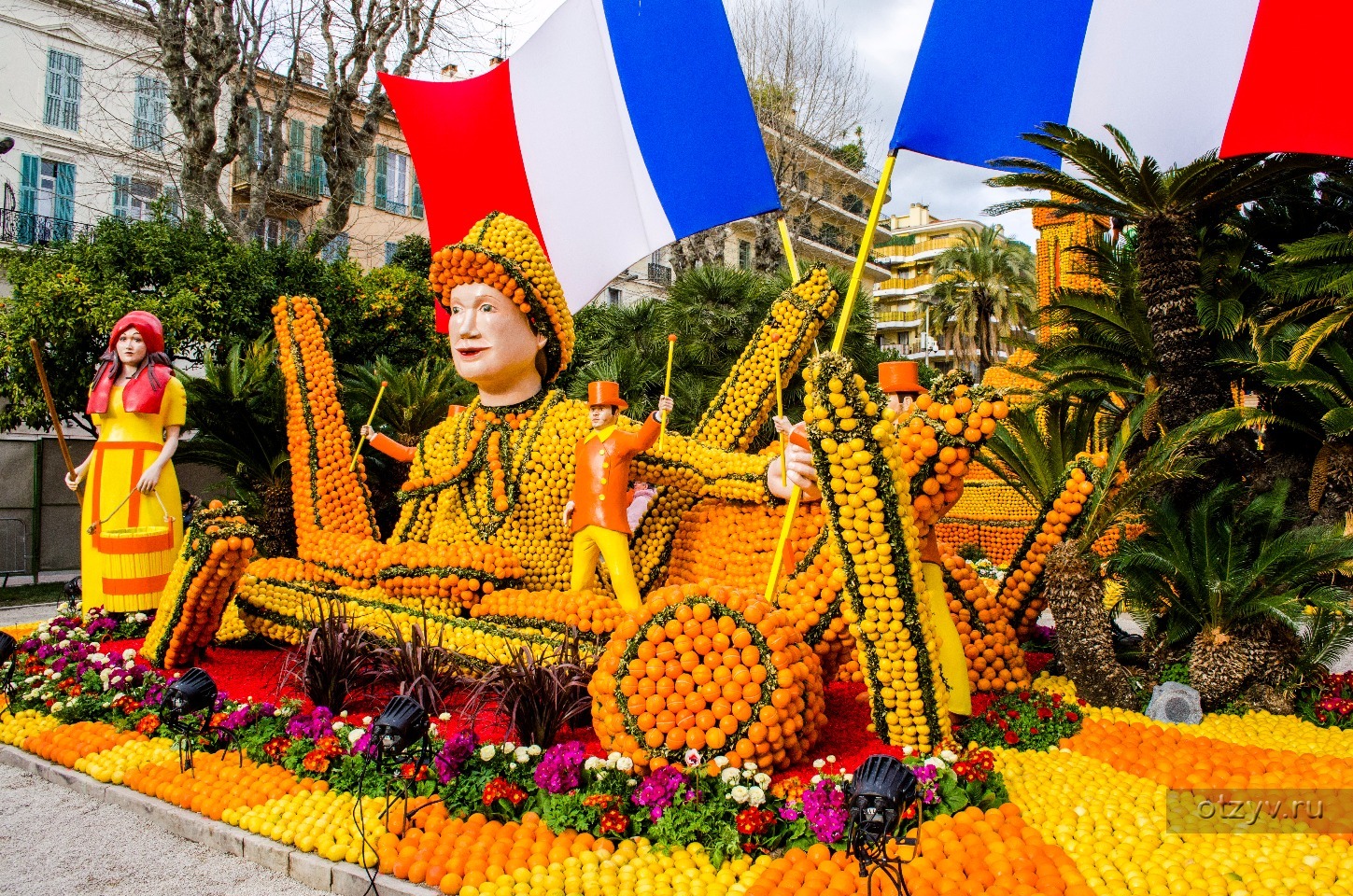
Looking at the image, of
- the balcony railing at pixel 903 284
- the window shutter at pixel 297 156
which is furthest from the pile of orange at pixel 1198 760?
the balcony railing at pixel 903 284

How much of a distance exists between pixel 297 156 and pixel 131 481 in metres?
21.5

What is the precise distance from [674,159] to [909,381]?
289 centimetres

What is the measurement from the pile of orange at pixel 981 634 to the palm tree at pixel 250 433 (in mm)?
7785

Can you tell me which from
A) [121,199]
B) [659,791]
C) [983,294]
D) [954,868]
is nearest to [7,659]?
[659,791]

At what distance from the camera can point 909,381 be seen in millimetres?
5812

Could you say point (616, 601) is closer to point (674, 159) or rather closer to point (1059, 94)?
point (674, 159)

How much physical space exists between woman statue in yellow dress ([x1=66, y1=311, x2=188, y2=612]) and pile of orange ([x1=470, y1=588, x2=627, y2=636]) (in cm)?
301

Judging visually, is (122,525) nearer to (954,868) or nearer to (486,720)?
(486,720)

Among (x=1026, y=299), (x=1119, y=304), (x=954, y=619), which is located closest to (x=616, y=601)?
(x=954, y=619)

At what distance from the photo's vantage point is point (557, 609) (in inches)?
236

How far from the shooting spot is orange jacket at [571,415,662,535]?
627 cm

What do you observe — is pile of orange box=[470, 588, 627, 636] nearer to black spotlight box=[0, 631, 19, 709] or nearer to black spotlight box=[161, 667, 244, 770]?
black spotlight box=[161, 667, 244, 770]

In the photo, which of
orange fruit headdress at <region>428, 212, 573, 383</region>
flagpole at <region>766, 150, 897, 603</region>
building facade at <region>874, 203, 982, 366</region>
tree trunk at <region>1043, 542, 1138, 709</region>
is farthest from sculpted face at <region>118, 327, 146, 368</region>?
building facade at <region>874, 203, 982, 366</region>

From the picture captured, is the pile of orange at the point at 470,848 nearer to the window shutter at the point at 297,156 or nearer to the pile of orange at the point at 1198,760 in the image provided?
the pile of orange at the point at 1198,760
